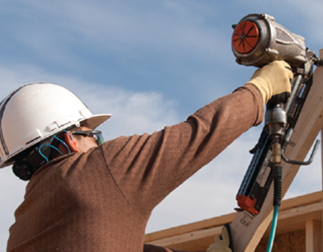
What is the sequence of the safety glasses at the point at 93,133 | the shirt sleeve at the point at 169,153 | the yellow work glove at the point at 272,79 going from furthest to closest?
the safety glasses at the point at 93,133, the yellow work glove at the point at 272,79, the shirt sleeve at the point at 169,153

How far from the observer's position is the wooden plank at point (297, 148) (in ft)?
11.2

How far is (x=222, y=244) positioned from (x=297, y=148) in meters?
0.82

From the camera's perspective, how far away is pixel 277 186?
2908mm

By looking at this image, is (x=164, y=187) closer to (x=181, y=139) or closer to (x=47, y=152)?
(x=181, y=139)

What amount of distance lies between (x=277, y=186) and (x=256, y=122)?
2.77ft

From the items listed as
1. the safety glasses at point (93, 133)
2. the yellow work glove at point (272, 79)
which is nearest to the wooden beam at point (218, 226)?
the yellow work glove at point (272, 79)

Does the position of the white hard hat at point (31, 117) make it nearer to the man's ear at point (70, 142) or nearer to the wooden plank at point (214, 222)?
the man's ear at point (70, 142)

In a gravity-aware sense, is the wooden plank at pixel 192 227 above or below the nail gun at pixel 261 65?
below

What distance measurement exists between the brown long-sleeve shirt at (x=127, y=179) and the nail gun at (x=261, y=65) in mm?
567

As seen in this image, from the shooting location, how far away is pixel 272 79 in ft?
7.72

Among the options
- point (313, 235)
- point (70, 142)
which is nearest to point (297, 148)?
point (313, 235)

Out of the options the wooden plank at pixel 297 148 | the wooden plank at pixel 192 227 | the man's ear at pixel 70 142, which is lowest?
the wooden plank at pixel 192 227

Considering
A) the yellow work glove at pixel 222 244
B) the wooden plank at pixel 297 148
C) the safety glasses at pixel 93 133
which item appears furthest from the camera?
the yellow work glove at pixel 222 244

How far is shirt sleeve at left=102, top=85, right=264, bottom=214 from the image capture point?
202 centimetres
